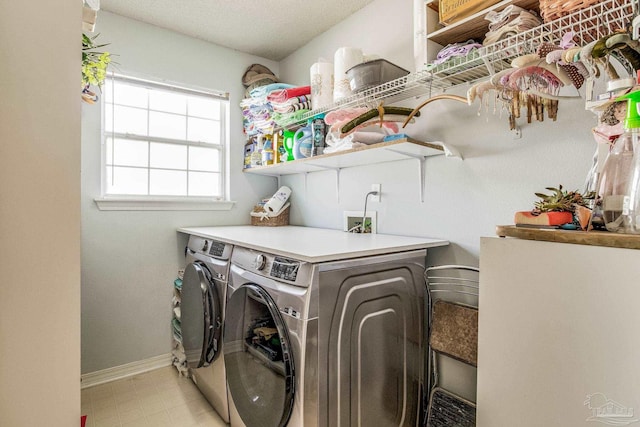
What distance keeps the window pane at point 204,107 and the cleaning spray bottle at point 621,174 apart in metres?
2.79

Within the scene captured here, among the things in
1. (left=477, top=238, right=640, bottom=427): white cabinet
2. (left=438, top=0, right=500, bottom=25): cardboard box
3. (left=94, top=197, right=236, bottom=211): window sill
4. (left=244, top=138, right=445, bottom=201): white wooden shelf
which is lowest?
(left=477, top=238, right=640, bottom=427): white cabinet

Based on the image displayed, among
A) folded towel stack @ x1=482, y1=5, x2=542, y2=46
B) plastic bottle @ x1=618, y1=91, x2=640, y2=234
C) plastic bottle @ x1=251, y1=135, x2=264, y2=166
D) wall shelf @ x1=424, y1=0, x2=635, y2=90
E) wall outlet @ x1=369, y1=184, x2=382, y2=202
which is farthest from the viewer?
plastic bottle @ x1=251, y1=135, x2=264, y2=166

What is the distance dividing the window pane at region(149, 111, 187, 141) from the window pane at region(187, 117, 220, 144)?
0.06 meters

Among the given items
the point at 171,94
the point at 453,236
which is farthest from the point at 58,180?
the point at 171,94

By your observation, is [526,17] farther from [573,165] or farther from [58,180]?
[58,180]

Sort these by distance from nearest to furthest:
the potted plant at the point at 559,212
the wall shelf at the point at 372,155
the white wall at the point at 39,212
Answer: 1. the white wall at the point at 39,212
2. the potted plant at the point at 559,212
3. the wall shelf at the point at 372,155

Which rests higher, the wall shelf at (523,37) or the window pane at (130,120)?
the window pane at (130,120)

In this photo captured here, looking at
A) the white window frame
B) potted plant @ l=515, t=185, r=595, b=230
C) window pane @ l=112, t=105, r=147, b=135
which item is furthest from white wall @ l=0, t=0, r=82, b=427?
window pane @ l=112, t=105, r=147, b=135

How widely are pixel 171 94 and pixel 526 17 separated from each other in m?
2.53

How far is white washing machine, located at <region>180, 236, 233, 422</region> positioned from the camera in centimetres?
187

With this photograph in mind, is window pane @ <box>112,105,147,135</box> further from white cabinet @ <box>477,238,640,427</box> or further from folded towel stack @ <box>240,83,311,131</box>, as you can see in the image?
white cabinet @ <box>477,238,640,427</box>

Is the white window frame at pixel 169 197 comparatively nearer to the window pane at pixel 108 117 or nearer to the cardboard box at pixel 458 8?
the window pane at pixel 108 117

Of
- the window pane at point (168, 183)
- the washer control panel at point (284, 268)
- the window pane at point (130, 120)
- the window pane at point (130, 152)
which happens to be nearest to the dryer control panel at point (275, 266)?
the washer control panel at point (284, 268)

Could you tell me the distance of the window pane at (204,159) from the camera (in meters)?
2.84
